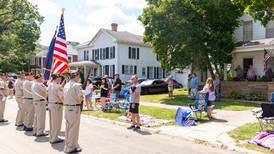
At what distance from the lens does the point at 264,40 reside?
26281 millimetres

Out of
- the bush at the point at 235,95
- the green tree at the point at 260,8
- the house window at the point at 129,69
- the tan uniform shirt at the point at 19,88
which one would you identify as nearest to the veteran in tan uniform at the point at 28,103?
the tan uniform shirt at the point at 19,88

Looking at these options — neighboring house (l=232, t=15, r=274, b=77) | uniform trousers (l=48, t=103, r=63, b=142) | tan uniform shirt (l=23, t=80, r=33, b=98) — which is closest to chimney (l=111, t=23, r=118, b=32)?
neighboring house (l=232, t=15, r=274, b=77)

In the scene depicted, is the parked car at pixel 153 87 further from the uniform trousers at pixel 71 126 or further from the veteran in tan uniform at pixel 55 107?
the uniform trousers at pixel 71 126

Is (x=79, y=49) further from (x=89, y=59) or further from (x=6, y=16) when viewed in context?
(x=6, y=16)

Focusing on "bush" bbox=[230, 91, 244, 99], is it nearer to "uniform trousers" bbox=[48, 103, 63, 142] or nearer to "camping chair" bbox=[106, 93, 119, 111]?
"camping chair" bbox=[106, 93, 119, 111]

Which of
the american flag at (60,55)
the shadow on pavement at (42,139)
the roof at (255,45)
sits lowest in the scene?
the shadow on pavement at (42,139)

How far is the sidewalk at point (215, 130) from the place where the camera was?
10.9 m

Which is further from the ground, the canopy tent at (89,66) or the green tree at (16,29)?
the green tree at (16,29)

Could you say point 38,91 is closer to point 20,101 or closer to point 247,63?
point 20,101

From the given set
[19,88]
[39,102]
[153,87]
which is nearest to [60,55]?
[19,88]

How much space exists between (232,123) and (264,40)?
45.5 ft

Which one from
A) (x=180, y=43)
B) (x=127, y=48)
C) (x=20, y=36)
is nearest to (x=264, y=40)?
(x=180, y=43)

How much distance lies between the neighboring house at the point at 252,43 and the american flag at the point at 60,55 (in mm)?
15016

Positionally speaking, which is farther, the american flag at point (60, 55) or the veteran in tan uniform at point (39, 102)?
the american flag at point (60, 55)
